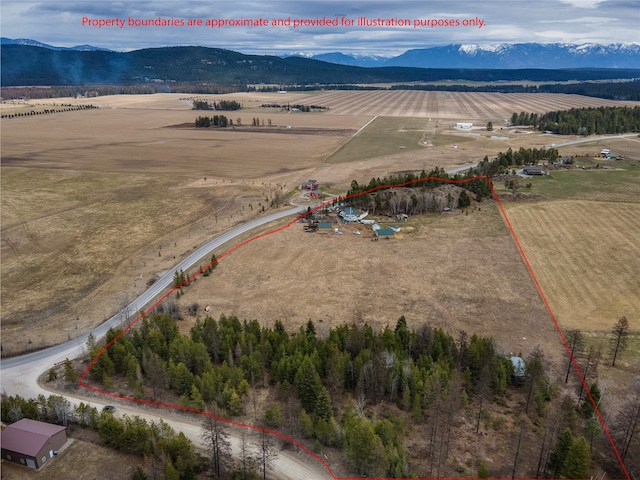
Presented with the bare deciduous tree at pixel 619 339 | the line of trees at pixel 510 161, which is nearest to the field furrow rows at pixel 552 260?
the bare deciduous tree at pixel 619 339

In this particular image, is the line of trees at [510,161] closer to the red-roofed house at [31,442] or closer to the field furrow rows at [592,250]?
the field furrow rows at [592,250]

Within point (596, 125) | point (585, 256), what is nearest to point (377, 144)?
point (596, 125)

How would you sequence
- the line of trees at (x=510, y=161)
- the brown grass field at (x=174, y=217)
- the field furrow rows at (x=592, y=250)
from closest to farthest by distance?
the brown grass field at (x=174, y=217) → the field furrow rows at (x=592, y=250) → the line of trees at (x=510, y=161)

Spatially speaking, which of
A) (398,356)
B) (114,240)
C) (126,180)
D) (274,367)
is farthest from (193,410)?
(126,180)

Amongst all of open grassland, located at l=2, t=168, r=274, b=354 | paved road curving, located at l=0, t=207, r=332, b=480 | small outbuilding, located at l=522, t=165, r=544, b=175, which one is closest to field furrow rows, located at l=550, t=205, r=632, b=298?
small outbuilding, located at l=522, t=165, r=544, b=175

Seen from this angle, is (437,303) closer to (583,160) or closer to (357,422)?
(357,422)

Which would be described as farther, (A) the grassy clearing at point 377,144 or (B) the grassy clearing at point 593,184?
(A) the grassy clearing at point 377,144
